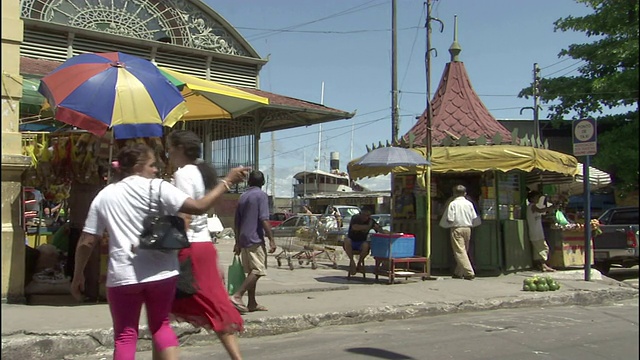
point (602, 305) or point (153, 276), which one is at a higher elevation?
point (153, 276)

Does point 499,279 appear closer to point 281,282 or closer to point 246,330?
point 281,282

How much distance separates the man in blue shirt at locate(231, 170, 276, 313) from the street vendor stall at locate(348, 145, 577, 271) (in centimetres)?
428

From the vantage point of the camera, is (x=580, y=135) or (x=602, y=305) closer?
(x=602, y=305)

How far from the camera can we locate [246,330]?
6.73 metres

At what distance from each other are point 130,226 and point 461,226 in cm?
790

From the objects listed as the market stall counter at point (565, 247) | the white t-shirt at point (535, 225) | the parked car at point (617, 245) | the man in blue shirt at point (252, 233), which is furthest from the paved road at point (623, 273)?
the man in blue shirt at point (252, 233)

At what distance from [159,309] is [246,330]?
9.92ft

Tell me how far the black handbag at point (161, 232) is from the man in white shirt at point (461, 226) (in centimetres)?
765

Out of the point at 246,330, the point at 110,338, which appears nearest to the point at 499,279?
the point at 246,330

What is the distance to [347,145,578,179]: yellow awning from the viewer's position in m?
10.6

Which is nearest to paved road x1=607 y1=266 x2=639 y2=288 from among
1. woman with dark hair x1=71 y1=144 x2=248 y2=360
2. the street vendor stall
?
the street vendor stall

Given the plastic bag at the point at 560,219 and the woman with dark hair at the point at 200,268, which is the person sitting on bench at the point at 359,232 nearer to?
the plastic bag at the point at 560,219

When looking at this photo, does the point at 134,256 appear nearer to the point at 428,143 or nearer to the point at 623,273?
the point at 428,143

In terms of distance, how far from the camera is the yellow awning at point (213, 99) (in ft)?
Answer: 26.1
